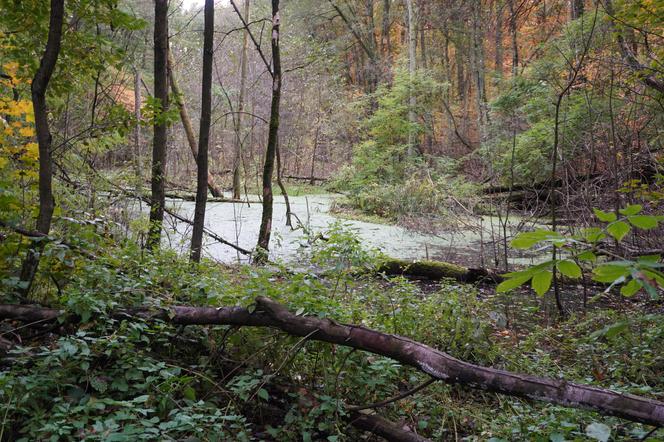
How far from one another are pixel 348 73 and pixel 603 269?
80.6 feet

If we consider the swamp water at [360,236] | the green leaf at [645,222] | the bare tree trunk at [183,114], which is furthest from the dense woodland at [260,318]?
the swamp water at [360,236]

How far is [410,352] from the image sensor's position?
6.60 ft

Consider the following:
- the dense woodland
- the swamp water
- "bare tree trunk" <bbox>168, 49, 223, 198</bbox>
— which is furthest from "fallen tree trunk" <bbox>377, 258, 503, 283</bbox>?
"bare tree trunk" <bbox>168, 49, 223, 198</bbox>

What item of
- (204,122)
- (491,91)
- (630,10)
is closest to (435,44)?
(491,91)

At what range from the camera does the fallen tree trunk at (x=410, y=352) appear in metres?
1.58

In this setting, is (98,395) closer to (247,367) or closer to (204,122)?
(247,367)

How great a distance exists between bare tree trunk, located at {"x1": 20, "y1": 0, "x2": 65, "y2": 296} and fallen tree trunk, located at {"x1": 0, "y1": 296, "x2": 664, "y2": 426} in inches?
11.2

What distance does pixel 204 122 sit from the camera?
464 centimetres

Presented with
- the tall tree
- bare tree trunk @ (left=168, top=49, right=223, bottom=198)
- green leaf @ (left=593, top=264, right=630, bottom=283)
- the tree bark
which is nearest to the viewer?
green leaf @ (left=593, top=264, right=630, bottom=283)

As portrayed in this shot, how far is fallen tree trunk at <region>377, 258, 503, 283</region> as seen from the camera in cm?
584

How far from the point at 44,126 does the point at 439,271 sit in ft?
15.2

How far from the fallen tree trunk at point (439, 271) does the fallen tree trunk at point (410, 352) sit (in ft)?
11.6

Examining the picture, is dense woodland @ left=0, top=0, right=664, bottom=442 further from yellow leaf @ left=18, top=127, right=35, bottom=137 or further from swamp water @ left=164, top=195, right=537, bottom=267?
swamp water @ left=164, top=195, right=537, bottom=267

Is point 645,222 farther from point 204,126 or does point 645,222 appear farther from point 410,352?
point 204,126
